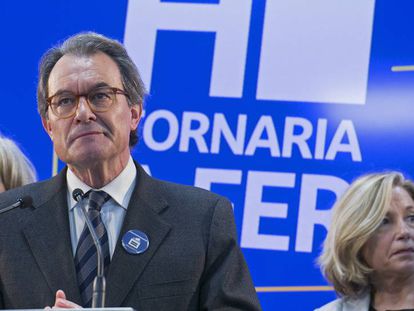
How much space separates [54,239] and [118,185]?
248 mm

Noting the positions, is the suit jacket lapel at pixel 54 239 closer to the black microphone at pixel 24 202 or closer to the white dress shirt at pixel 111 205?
the white dress shirt at pixel 111 205

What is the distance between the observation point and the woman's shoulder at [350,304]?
3105 mm

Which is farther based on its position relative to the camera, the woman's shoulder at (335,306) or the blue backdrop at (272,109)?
the blue backdrop at (272,109)

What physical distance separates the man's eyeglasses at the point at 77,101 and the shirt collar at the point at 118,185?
7.1 inches

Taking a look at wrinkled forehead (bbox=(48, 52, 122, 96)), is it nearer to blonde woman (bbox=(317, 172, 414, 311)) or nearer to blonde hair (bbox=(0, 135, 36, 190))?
blonde hair (bbox=(0, 135, 36, 190))

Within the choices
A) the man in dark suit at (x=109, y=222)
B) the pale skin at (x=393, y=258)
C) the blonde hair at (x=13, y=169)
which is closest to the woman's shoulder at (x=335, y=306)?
the pale skin at (x=393, y=258)

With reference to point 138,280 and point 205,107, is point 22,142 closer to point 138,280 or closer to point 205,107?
point 205,107

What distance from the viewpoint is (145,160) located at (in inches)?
151

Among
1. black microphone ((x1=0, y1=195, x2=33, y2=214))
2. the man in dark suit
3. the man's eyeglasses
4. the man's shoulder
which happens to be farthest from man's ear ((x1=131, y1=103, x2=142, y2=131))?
black microphone ((x1=0, y1=195, x2=33, y2=214))

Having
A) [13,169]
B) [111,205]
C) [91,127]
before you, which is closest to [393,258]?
[111,205]

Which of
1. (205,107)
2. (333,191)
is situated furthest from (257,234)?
(205,107)

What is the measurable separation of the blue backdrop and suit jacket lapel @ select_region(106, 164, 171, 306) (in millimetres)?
1088

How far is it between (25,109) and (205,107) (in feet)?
2.66

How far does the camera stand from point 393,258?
3.08m
